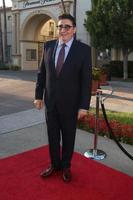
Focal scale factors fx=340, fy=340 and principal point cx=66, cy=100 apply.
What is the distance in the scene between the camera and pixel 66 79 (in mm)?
4203

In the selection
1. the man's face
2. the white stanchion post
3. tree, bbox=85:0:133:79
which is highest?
tree, bbox=85:0:133:79

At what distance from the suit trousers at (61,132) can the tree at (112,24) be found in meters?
15.6

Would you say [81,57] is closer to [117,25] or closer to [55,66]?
[55,66]

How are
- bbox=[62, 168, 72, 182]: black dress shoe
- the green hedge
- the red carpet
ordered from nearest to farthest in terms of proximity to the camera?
the red carpet → bbox=[62, 168, 72, 182]: black dress shoe → the green hedge

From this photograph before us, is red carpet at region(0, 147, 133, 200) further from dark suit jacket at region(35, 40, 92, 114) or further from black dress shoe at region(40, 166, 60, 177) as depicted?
dark suit jacket at region(35, 40, 92, 114)

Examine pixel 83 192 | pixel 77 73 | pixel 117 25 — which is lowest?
pixel 83 192

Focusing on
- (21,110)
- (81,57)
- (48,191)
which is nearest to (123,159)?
(48,191)

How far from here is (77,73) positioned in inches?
167

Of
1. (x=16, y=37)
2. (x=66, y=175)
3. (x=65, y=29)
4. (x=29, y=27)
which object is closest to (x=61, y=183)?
(x=66, y=175)

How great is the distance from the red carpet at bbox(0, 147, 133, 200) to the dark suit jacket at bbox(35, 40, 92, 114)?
0.97 metres

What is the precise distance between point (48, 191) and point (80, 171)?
788 mm

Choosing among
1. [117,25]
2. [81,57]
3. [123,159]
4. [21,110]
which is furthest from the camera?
[117,25]

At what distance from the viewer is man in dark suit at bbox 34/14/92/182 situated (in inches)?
165

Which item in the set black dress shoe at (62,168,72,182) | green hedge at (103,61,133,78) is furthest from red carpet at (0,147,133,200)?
green hedge at (103,61,133,78)
